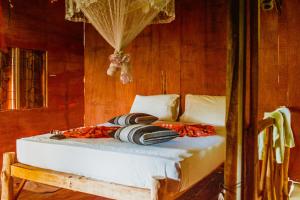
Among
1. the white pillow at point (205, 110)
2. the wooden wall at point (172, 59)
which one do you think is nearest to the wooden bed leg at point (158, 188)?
the white pillow at point (205, 110)

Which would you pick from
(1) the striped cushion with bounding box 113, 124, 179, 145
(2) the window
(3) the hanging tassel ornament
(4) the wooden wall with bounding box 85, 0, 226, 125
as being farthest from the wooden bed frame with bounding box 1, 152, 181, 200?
(4) the wooden wall with bounding box 85, 0, 226, 125

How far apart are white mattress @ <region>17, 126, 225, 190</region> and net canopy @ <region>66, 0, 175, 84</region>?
1.00 metres

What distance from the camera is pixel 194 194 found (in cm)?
308

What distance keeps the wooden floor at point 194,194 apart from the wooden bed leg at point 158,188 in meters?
1.23

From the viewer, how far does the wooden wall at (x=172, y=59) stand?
13.0 feet

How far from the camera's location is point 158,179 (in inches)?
74.1

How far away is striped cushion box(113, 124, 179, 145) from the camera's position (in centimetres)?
235

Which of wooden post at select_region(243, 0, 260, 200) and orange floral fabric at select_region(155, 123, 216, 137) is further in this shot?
orange floral fabric at select_region(155, 123, 216, 137)

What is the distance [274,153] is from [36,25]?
3355 millimetres

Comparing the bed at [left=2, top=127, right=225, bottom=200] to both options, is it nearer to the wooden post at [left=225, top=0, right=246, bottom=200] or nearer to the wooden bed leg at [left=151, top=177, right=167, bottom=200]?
the wooden bed leg at [left=151, top=177, right=167, bottom=200]

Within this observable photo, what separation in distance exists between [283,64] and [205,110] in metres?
1.01

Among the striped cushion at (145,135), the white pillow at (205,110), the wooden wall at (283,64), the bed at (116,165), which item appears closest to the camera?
the bed at (116,165)

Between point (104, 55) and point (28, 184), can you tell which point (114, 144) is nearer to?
point (28, 184)

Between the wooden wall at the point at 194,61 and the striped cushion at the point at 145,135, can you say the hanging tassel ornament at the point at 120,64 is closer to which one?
the striped cushion at the point at 145,135
